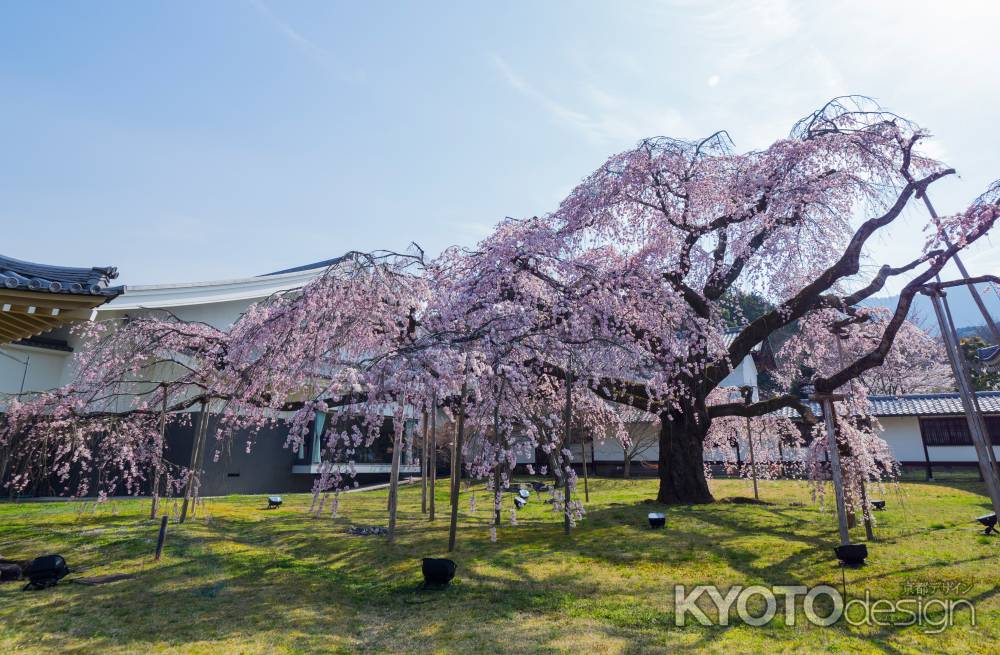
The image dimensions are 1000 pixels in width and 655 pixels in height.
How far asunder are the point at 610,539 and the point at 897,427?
66.8ft

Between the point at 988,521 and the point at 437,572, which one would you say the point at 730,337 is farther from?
the point at 437,572

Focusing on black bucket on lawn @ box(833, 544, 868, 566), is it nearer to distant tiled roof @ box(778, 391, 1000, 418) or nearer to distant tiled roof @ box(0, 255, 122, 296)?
distant tiled roof @ box(0, 255, 122, 296)

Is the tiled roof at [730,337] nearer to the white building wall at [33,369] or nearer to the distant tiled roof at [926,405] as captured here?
the distant tiled roof at [926,405]

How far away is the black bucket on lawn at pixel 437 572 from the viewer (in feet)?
20.4

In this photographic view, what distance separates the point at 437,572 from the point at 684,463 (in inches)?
308

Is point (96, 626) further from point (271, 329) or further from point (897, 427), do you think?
point (897, 427)

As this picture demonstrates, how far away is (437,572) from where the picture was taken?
6.23 metres

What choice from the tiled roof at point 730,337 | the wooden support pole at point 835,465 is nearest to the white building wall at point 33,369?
the tiled roof at point 730,337

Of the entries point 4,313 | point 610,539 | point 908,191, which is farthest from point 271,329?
point 908,191

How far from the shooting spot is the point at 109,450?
12258mm

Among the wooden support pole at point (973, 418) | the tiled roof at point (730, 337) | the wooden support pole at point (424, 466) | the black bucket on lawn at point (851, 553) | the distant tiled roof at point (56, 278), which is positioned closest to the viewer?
the distant tiled roof at point (56, 278)

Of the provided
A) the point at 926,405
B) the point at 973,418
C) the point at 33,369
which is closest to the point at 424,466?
the point at 973,418

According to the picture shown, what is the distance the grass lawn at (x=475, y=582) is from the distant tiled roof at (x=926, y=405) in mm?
12262

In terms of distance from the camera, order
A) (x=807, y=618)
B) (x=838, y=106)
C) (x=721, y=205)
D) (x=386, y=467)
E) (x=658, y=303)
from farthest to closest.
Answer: (x=386, y=467) < (x=721, y=205) < (x=838, y=106) < (x=658, y=303) < (x=807, y=618)
